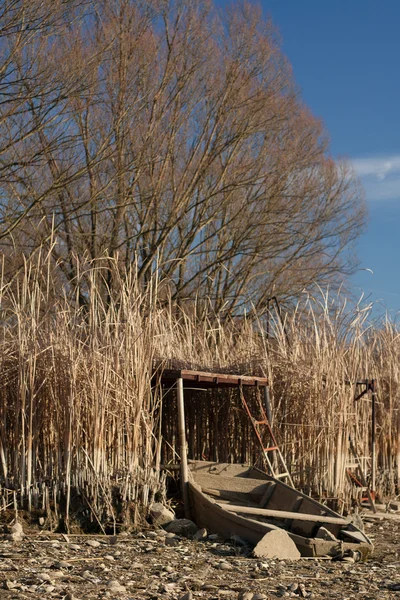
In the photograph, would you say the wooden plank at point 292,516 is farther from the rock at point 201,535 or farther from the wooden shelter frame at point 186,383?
the wooden shelter frame at point 186,383

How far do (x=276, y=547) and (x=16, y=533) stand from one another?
2.44 m

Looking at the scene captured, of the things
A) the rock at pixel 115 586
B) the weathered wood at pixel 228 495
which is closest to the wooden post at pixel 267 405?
the weathered wood at pixel 228 495

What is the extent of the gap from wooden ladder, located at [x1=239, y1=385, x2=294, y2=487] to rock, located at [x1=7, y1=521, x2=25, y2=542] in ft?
11.2

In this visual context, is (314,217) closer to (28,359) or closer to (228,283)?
(228,283)

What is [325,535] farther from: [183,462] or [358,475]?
[358,475]

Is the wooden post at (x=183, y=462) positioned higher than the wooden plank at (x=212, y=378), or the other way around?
the wooden plank at (x=212, y=378)

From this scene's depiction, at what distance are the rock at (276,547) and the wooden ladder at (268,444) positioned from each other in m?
2.30

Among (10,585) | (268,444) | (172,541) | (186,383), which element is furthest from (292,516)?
(10,585)

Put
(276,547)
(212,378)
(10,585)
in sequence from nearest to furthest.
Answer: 1. (10,585)
2. (276,547)
3. (212,378)

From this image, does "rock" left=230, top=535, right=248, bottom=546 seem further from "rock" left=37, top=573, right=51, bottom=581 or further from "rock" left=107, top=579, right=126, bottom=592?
"rock" left=37, top=573, right=51, bottom=581

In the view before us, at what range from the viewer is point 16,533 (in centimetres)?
791

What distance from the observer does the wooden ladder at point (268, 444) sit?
34.9 feet

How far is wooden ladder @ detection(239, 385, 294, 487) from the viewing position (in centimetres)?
1065

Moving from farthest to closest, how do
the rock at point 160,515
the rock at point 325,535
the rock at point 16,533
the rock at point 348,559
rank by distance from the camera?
the rock at point 160,515, the rock at point 325,535, the rock at point 348,559, the rock at point 16,533
